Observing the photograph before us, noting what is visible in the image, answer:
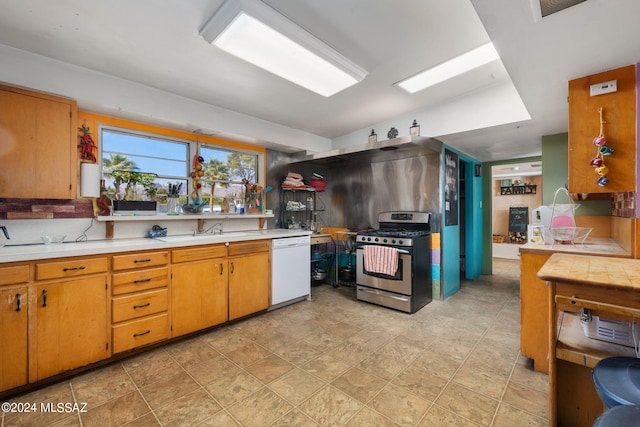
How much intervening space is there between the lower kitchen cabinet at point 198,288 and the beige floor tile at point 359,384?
1.46m

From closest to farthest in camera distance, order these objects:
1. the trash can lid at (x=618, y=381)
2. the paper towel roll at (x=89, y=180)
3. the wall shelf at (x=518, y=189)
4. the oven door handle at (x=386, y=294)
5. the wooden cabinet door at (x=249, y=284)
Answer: the trash can lid at (x=618, y=381)
the paper towel roll at (x=89, y=180)
the wooden cabinet door at (x=249, y=284)
the oven door handle at (x=386, y=294)
the wall shelf at (x=518, y=189)

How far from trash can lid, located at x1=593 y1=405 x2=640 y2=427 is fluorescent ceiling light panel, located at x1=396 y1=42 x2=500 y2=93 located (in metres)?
2.38

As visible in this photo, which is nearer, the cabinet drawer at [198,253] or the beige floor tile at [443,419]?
the beige floor tile at [443,419]

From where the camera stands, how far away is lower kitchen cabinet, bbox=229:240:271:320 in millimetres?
2873

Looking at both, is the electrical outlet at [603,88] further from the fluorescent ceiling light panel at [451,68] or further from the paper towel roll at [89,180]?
the paper towel roll at [89,180]

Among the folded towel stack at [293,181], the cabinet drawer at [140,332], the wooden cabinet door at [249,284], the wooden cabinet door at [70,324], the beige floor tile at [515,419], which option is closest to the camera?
the beige floor tile at [515,419]

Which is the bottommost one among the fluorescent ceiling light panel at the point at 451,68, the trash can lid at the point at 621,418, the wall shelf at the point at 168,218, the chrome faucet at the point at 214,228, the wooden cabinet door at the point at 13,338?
the wooden cabinet door at the point at 13,338

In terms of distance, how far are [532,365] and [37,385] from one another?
3.68 m

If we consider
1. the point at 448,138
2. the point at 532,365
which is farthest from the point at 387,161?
the point at 532,365

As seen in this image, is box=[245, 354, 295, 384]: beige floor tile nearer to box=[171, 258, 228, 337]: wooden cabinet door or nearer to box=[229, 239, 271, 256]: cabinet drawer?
box=[171, 258, 228, 337]: wooden cabinet door

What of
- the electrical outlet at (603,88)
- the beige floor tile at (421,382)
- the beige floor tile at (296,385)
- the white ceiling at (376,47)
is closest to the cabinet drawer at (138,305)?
the beige floor tile at (296,385)

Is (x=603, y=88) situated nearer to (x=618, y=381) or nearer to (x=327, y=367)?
(x=618, y=381)

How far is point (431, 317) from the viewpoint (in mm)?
3090

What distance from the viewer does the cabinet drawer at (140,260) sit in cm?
217
